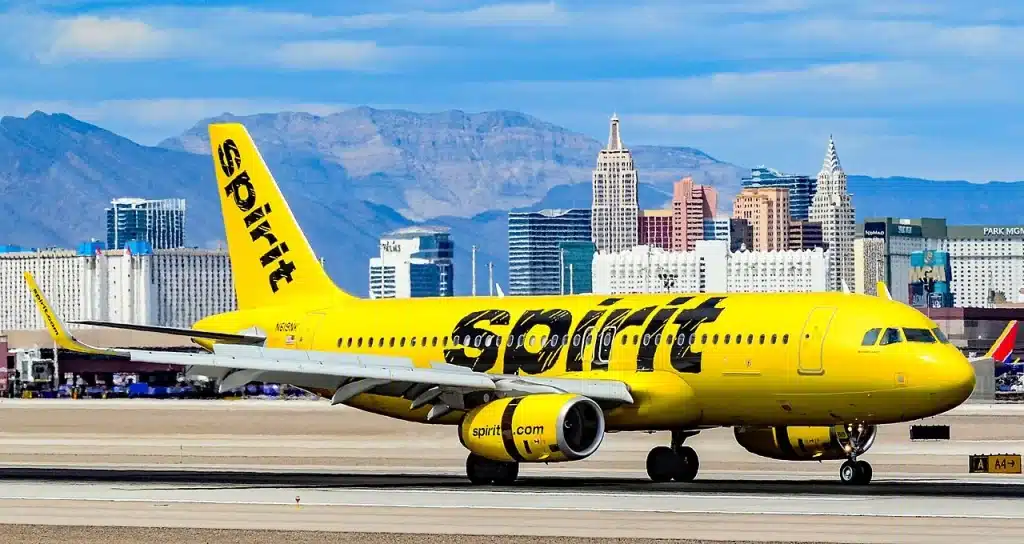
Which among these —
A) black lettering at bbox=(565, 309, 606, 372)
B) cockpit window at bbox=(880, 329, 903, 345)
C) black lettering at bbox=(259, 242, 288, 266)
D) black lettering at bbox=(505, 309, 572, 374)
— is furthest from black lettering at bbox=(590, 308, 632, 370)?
black lettering at bbox=(259, 242, 288, 266)

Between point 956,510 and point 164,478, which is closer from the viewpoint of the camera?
point 956,510

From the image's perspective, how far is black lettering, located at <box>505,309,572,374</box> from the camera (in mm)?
51312

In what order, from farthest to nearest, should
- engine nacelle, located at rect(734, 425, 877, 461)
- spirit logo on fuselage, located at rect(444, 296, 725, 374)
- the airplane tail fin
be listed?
the airplane tail fin < spirit logo on fuselage, located at rect(444, 296, 725, 374) < engine nacelle, located at rect(734, 425, 877, 461)

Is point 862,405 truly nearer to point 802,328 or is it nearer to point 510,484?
point 802,328

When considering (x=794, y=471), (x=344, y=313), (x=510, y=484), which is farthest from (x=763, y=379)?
(x=344, y=313)

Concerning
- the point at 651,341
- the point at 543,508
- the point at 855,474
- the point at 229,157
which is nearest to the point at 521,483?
the point at 651,341

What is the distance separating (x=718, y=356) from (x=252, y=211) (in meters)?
18.6

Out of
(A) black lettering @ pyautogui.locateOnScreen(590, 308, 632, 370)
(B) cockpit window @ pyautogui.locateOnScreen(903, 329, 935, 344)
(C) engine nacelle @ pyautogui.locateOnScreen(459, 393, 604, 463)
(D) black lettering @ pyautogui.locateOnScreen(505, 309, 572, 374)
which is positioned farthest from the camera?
(D) black lettering @ pyautogui.locateOnScreen(505, 309, 572, 374)

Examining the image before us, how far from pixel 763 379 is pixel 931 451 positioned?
27875 mm

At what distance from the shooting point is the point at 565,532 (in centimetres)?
3528

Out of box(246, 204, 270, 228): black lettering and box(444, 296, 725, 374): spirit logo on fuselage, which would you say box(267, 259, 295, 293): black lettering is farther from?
box(444, 296, 725, 374): spirit logo on fuselage

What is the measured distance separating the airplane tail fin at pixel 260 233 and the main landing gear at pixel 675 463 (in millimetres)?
13239

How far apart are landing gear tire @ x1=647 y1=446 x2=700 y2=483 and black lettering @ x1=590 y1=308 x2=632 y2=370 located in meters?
3.20

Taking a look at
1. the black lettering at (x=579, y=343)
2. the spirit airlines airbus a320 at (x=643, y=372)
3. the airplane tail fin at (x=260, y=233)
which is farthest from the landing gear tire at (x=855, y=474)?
the airplane tail fin at (x=260, y=233)
